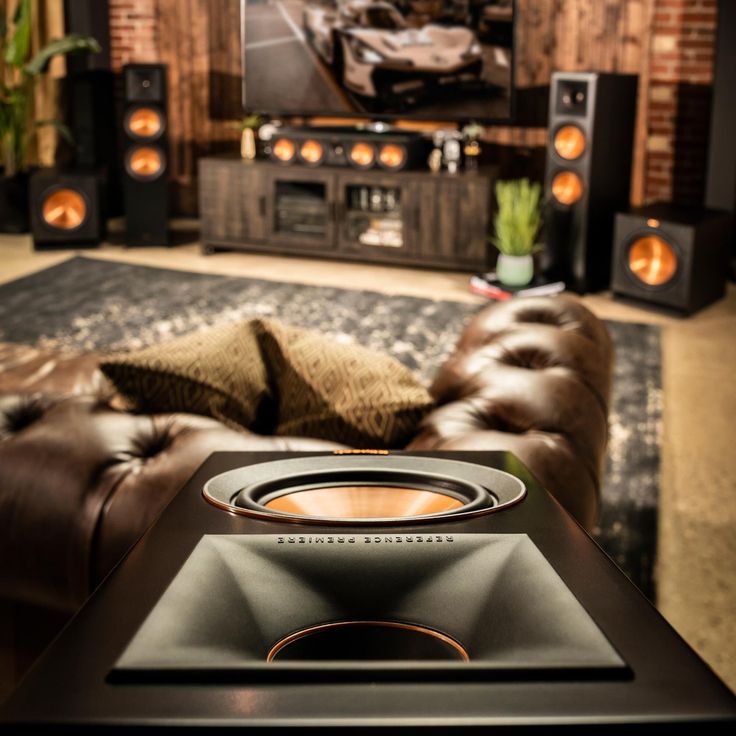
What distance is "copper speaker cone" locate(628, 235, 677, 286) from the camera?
4.10 m

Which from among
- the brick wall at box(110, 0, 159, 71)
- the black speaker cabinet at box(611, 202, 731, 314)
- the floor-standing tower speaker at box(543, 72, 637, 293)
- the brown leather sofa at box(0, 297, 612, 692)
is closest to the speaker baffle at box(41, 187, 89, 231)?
the brick wall at box(110, 0, 159, 71)

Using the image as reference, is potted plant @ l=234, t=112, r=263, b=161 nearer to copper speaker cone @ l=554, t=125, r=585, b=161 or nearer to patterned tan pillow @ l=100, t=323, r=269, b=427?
copper speaker cone @ l=554, t=125, r=585, b=161

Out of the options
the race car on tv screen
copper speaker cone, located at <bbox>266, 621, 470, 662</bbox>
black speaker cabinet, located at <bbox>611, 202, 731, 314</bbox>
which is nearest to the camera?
copper speaker cone, located at <bbox>266, 621, 470, 662</bbox>

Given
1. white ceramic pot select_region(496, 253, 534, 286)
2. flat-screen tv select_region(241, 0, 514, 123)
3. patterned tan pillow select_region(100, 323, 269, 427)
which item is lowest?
white ceramic pot select_region(496, 253, 534, 286)

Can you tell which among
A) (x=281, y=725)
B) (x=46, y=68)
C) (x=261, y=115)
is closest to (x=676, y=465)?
(x=281, y=725)

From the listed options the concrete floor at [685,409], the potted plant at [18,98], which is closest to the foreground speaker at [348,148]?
the concrete floor at [685,409]

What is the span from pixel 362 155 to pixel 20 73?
227cm

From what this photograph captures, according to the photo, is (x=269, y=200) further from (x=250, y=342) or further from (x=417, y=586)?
(x=417, y=586)

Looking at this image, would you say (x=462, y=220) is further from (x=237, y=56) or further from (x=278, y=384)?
(x=278, y=384)

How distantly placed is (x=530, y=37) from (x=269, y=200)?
161cm

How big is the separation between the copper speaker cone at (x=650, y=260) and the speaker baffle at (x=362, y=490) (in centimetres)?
365

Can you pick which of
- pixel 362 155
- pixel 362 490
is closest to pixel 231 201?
pixel 362 155

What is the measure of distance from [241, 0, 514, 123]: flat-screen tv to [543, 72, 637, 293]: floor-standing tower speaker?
1.74 feet

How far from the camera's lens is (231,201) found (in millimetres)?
5230
